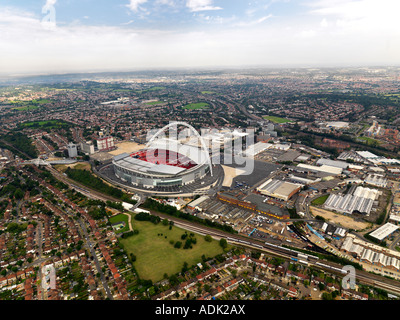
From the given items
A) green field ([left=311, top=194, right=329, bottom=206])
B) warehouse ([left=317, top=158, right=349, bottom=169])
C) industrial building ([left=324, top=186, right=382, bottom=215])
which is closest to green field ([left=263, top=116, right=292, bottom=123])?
warehouse ([left=317, top=158, right=349, bottom=169])

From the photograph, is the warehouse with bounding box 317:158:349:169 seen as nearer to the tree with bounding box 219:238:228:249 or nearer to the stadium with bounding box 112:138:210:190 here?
the stadium with bounding box 112:138:210:190

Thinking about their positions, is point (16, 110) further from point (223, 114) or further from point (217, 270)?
point (217, 270)

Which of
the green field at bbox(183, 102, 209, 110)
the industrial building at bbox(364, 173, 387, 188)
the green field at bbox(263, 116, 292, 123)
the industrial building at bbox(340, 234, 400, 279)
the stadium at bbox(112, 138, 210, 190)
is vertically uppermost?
the green field at bbox(183, 102, 209, 110)

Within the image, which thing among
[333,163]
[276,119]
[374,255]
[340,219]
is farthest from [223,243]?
[276,119]

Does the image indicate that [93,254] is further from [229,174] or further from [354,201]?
[354,201]

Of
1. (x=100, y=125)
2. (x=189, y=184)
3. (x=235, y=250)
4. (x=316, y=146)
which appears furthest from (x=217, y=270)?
(x=100, y=125)

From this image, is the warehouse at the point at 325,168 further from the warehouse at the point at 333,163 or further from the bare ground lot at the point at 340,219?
the bare ground lot at the point at 340,219

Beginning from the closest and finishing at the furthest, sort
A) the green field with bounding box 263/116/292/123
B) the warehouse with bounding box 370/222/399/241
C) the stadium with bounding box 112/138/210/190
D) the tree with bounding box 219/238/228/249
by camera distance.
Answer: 1. the tree with bounding box 219/238/228/249
2. the warehouse with bounding box 370/222/399/241
3. the stadium with bounding box 112/138/210/190
4. the green field with bounding box 263/116/292/123
